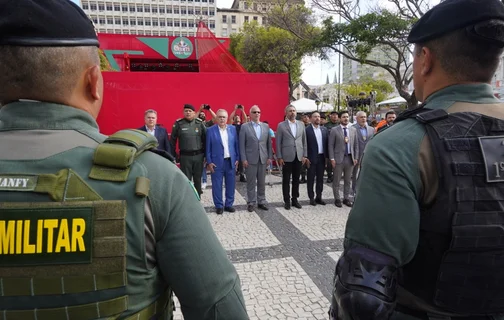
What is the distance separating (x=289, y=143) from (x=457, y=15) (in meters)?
5.16

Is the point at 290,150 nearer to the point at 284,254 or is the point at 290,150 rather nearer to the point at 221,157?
the point at 221,157

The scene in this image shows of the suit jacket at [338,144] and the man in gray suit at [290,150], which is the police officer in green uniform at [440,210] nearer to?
the man in gray suit at [290,150]

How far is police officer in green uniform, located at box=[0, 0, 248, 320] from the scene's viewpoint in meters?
0.79

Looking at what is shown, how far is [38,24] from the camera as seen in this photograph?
0.83 m

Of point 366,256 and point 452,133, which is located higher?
point 452,133

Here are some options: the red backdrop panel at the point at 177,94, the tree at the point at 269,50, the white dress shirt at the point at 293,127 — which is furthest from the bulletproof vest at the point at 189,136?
the tree at the point at 269,50

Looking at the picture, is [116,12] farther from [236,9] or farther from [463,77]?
[463,77]

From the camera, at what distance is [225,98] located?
10250 millimetres

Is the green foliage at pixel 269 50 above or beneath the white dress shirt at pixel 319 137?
above

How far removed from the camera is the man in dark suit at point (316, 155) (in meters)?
6.59

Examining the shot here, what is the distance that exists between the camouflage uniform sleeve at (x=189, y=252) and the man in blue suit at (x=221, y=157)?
5.08 meters

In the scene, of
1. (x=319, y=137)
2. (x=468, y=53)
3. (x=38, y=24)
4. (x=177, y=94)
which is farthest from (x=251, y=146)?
(x=38, y=24)

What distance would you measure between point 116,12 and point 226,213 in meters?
81.4

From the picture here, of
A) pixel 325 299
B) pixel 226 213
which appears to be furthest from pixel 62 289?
pixel 226 213
